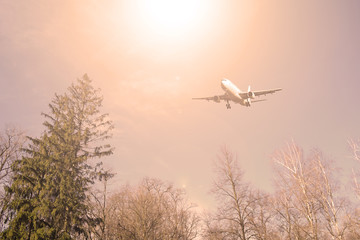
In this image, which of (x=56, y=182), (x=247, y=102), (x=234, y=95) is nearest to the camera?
(x=56, y=182)

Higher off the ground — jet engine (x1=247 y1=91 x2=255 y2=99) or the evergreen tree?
jet engine (x1=247 y1=91 x2=255 y2=99)

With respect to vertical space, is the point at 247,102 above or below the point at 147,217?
above

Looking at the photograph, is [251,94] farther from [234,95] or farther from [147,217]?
[147,217]

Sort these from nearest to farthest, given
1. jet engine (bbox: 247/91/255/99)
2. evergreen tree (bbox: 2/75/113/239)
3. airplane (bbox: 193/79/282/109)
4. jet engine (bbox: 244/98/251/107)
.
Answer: evergreen tree (bbox: 2/75/113/239) → airplane (bbox: 193/79/282/109) → jet engine (bbox: 247/91/255/99) → jet engine (bbox: 244/98/251/107)

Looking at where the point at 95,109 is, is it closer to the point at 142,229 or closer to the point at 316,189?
the point at 142,229

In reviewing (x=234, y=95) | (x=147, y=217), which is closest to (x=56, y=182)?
(x=147, y=217)

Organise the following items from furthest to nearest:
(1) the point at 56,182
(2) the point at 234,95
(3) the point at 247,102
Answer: (3) the point at 247,102, (2) the point at 234,95, (1) the point at 56,182

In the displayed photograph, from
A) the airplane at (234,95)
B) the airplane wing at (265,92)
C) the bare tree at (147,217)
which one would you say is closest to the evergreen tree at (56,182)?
the bare tree at (147,217)

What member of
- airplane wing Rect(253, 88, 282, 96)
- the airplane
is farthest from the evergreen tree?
airplane wing Rect(253, 88, 282, 96)

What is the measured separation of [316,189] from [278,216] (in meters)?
6.43

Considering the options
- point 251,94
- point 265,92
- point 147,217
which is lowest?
point 147,217

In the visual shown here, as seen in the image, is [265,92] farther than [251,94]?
Yes

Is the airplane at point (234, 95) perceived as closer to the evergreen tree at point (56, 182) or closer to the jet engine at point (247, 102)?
the jet engine at point (247, 102)

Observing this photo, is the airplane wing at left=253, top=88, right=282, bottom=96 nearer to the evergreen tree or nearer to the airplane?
the airplane
